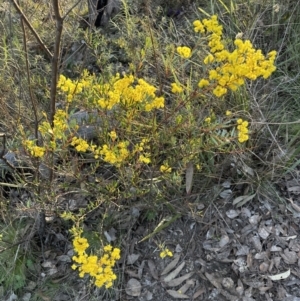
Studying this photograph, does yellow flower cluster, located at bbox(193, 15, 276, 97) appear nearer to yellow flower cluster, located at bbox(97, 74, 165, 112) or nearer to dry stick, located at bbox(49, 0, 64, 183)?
yellow flower cluster, located at bbox(97, 74, 165, 112)

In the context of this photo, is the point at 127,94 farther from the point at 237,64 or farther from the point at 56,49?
the point at 237,64

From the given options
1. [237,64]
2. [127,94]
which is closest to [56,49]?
[127,94]

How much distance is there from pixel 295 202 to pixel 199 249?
1.63ft

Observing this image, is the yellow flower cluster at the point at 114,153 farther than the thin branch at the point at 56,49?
Yes

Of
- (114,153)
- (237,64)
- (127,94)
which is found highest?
(237,64)

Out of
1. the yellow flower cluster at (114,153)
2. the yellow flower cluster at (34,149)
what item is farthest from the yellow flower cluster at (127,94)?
the yellow flower cluster at (34,149)

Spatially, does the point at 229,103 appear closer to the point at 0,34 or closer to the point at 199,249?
the point at 199,249

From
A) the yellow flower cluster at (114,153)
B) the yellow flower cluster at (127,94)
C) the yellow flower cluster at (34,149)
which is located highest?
the yellow flower cluster at (127,94)

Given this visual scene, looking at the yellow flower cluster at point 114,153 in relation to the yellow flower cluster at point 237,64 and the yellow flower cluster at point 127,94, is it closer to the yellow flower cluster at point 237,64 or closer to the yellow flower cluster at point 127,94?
the yellow flower cluster at point 127,94

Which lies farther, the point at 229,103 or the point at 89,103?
the point at 229,103

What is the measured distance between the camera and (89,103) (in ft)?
6.46

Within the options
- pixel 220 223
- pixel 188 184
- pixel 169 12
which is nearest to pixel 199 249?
pixel 220 223

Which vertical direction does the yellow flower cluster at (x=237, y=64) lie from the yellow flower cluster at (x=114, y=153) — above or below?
above

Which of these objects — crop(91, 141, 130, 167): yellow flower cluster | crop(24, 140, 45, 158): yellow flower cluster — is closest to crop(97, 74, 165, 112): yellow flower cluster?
crop(91, 141, 130, 167): yellow flower cluster
